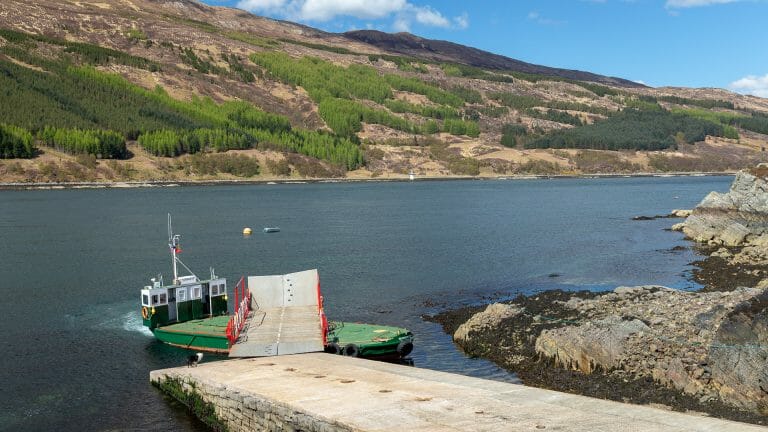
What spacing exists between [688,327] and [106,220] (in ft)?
401

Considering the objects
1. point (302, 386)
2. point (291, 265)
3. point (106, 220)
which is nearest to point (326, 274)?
point (291, 265)

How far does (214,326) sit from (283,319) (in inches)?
191

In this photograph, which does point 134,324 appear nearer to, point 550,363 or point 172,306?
Answer: point 172,306

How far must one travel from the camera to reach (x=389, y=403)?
88.1 ft

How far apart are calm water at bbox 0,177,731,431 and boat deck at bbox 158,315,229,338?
161cm

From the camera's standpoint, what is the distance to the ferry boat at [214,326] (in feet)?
135

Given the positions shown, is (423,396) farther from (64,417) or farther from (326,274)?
(326,274)

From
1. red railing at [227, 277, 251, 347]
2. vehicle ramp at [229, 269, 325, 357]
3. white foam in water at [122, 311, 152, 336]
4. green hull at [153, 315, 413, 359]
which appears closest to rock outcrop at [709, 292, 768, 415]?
green hull at [153, 315, 413, 359]

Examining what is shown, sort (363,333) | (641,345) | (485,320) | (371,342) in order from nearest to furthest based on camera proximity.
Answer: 1. (641,345)
2. (371,342)
3. (363,333)
4. (485,320)

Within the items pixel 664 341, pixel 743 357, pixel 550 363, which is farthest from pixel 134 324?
pixel 743 357

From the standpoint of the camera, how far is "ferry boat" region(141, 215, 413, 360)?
41047 millimetres

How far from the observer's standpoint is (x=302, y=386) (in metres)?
30.0

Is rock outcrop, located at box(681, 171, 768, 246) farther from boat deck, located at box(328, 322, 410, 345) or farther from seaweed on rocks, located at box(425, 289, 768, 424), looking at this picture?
boat deck, located at box(328, 322, 410, 345)

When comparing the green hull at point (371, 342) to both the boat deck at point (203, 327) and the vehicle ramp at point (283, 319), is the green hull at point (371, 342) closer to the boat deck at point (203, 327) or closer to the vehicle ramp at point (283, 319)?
the vehicle ramp at point (283, 319)
